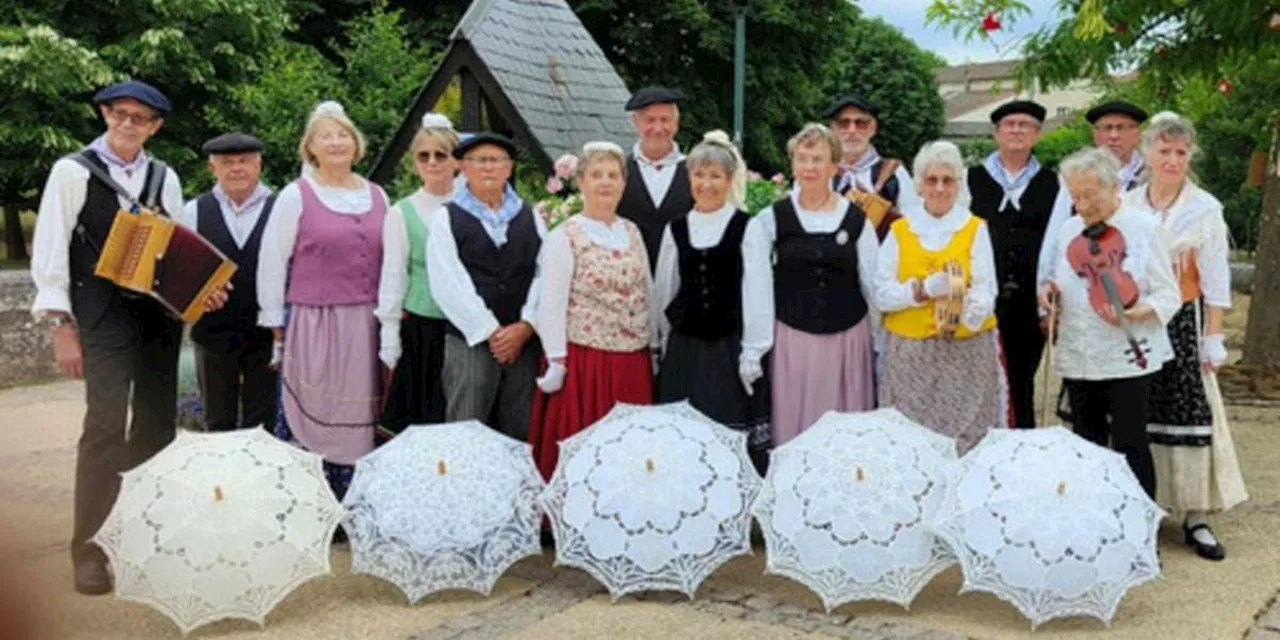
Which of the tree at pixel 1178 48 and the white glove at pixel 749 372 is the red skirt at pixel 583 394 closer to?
the white glove at pixel 749 372

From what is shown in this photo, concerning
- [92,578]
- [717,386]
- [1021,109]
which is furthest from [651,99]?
[92,578]

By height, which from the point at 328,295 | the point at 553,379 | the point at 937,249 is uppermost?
the point at 937,249

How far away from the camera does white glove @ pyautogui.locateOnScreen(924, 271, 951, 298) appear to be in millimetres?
4645

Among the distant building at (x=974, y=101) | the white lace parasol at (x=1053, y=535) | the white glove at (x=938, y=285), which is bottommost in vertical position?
the white lace parasol at (x=1053, y=535)

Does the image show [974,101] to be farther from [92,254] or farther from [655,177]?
[92,254]

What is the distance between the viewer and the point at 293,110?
1256 centimetres

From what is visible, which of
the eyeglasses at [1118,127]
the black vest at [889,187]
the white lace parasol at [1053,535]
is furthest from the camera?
the black vest at [889,187]

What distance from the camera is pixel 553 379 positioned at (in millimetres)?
4820

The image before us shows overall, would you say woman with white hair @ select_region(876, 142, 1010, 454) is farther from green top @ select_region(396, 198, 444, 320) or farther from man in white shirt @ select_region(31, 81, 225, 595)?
man in white shirt @ select_region(31, 81, 225, 595)

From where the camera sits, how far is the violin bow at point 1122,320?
4.58m

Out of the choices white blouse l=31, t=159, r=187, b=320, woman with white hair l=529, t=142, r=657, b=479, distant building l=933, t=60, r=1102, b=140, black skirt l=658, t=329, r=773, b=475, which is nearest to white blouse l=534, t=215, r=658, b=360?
woman with white hair l=529, t=142, r=657, b=479

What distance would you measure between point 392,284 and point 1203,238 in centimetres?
329

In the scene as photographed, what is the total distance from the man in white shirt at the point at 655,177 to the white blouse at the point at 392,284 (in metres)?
0.94

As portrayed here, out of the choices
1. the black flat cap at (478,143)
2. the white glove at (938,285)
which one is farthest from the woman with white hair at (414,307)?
the white glove at (938,285)
